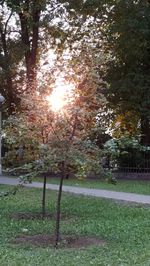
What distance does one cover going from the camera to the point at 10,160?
38.8ft

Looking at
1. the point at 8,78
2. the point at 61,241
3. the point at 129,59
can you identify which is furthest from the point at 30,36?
the point at 61,241

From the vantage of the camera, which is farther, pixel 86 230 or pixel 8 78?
pixel 8 78

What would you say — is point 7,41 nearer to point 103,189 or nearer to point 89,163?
point 103,189

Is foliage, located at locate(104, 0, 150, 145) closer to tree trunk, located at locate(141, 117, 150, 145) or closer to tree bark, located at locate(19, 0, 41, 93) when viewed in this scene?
tree trunk, located at locate(141, 117, 150, 145)

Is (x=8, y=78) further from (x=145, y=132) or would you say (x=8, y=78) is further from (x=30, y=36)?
(x=145, y=132)

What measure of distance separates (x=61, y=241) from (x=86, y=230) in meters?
0.97

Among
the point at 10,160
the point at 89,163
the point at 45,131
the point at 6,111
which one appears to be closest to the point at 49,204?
the point at 10,160

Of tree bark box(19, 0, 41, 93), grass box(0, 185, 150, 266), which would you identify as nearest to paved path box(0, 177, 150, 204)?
grass box(0, 185, 150, 266)

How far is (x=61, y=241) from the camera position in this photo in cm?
886

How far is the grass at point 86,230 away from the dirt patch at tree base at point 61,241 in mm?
179

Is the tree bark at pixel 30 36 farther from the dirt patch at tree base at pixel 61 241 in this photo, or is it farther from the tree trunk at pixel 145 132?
the dirt patch at tree base at pixel 61 241

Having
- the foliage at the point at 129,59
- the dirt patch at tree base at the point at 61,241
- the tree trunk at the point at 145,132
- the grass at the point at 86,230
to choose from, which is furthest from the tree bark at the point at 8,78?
the dirt patch at tree base at the point at 61,241

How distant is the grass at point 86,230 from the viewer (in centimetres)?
733

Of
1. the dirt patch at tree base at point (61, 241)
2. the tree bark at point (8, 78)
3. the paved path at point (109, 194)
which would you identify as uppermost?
the tree bark at point (8, 78)
